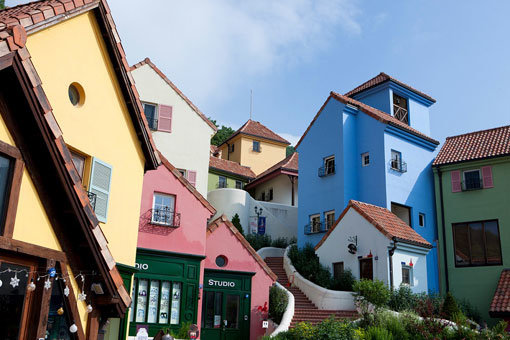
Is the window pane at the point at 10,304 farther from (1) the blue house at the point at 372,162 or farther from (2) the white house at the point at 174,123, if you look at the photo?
(1) the blue house at the point at 372,162

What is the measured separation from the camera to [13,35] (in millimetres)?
7984

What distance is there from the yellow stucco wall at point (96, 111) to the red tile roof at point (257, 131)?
3248 cm

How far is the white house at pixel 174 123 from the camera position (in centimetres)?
2650

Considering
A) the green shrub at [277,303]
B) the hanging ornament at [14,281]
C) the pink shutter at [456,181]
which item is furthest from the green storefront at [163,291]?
the pink shutter at [456,181]

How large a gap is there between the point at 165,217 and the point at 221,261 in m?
3.73

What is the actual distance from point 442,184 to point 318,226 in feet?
23.3

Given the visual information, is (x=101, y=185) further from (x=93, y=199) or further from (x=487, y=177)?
(x=487, y=177)

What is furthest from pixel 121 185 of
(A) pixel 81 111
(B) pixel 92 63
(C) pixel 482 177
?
(C) pixel 482 177

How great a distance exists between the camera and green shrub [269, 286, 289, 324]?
22.3 metres

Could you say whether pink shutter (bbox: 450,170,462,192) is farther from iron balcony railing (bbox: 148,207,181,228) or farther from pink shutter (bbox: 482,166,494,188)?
iron balcony railing (bbox: 148,207,181,228)

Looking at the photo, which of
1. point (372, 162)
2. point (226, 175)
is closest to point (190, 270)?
point (372, 162)

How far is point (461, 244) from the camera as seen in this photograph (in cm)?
2720

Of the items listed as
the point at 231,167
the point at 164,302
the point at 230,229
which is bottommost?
the point at 164,302

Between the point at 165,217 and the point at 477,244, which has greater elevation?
the point at 477,244
